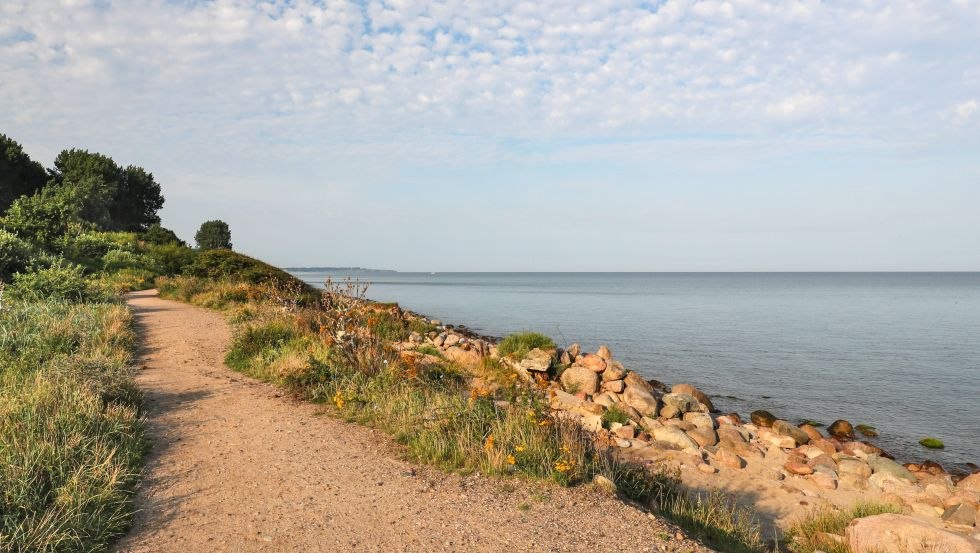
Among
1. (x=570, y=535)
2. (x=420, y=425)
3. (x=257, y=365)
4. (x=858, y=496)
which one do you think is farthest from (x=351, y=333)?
(x=858, y=496)

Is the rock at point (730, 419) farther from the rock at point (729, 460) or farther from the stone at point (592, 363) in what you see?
the stone at point (592, 363)

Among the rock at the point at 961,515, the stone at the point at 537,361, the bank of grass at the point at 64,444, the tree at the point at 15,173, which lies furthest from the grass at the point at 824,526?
the tree at the point at 15,173

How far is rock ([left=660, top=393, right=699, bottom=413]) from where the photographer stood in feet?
47.4

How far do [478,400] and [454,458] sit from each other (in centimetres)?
135

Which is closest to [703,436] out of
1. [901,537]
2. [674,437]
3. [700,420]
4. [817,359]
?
[700,420]

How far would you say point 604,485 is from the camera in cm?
645

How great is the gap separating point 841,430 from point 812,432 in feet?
3.94

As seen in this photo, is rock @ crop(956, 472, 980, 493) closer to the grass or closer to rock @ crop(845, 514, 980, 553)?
the grass

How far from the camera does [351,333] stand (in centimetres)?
1165


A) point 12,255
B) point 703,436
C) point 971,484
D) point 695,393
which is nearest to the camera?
point 971,484

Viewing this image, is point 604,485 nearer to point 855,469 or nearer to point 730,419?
point 855,469

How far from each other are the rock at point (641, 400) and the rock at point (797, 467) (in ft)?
10.5

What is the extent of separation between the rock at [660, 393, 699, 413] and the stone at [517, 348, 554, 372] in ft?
10.4

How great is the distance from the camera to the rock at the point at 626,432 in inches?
480
